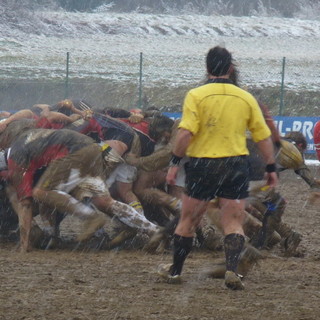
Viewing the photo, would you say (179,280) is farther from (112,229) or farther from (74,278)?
(112,229)

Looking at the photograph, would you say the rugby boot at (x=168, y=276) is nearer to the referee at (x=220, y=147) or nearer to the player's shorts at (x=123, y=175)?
the referee at (x=220, y=147)

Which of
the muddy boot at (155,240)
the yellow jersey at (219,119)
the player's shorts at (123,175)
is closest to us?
the yellow jersey at (219,119)

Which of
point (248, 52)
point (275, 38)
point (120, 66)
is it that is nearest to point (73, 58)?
point (120, 66)

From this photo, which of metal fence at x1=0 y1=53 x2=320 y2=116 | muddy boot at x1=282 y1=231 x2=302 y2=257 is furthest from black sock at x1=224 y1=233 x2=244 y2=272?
metal fence at x1=0 y1=53 x2=320 y2=116

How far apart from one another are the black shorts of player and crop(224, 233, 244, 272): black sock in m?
0.31

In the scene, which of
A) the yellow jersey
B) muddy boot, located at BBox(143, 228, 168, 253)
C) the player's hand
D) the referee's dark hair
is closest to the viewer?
the yellow jersey

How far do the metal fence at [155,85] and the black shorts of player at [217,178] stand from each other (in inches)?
608

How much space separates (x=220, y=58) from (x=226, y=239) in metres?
1.39

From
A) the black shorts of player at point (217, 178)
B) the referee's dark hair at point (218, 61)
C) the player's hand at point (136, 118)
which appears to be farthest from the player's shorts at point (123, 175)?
the referee's dark hair at point (218, 61)

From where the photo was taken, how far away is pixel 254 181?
9.58m

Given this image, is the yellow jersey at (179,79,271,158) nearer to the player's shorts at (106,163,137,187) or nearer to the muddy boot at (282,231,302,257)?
the muddy boot at (282,231,302,257)

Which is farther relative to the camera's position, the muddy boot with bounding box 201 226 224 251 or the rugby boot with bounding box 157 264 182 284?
the muddy boot with bounding box 201 226 224 251

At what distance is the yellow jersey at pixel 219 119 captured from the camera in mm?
6934

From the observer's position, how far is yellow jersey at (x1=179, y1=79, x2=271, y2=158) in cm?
693
